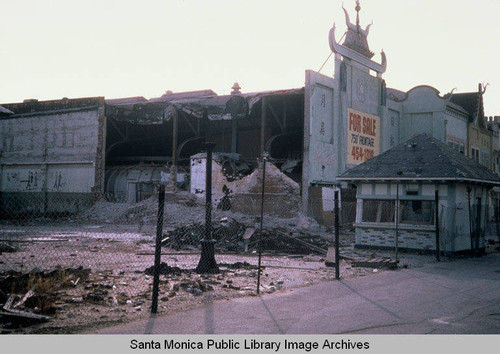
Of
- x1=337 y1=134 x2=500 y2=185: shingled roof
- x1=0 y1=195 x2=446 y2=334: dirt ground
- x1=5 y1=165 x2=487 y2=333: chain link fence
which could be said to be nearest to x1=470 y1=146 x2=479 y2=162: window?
x1=5 y1=165 x2=487 y2=333: chain link fence

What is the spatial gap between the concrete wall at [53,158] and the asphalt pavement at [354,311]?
89.4 feet

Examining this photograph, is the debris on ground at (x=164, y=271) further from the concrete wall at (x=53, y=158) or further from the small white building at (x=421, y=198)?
the concrete wall at (x=53, y=158)

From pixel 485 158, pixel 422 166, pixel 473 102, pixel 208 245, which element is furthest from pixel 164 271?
pixel 485 158

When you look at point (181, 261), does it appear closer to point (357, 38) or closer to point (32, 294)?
point (32, 294)

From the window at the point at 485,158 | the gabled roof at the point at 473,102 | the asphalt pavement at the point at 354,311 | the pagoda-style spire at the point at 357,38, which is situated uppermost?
the pagoda-style spire at the point at 357,38

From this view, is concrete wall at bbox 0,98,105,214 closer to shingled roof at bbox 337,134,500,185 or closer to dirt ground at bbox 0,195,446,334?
dirt ground at bbox 0,195,446,334

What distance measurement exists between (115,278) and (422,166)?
36.9 feet

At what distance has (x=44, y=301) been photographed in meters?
7.11

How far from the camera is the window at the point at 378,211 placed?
57.8 ft

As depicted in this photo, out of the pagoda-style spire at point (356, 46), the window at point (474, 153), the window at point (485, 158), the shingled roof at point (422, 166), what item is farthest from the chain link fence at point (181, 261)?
the window at point (485, 158)

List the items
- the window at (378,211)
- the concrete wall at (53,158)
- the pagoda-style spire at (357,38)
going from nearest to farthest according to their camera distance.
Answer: the window at (378,211)
the pagoda-style spire at (357,38)
the concrete wall at (53,158)

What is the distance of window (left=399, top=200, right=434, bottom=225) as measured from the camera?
16812 mm

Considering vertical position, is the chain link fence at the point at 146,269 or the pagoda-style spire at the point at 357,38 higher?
the pagoda-style spire at the point at 357,38
